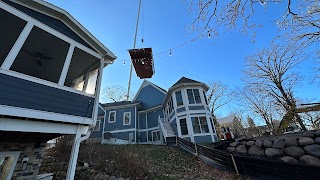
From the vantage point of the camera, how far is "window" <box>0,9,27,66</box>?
14.5 ft

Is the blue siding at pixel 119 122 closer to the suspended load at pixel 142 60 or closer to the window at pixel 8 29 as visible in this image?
the suspended load at pixel 142 60

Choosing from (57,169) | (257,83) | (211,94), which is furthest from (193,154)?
(211,94)

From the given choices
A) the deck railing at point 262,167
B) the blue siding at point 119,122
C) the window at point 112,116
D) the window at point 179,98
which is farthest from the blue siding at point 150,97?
the deck railing at point 262,167

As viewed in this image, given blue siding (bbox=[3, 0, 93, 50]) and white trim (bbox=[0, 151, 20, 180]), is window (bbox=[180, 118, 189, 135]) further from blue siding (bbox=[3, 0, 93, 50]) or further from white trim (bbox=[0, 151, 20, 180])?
white trim (bbox=[0, 151, 20, 180])

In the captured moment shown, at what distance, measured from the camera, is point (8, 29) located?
4895 mm

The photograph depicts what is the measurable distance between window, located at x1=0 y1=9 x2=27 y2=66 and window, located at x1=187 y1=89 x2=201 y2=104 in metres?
14.0

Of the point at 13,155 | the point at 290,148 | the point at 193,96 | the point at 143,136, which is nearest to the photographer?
the point at 13,155

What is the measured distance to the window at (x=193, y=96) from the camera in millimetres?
16409

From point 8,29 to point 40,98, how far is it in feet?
8.52

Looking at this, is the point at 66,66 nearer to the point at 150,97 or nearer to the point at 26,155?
the point at 26,155

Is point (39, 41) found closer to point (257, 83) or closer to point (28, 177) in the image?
point (28, 177)

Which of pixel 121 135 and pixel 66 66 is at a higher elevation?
pixel 66 66

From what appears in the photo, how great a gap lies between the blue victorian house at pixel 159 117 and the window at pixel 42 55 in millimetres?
11380

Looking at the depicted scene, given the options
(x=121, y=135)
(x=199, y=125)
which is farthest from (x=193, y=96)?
(x=121, y=135)
